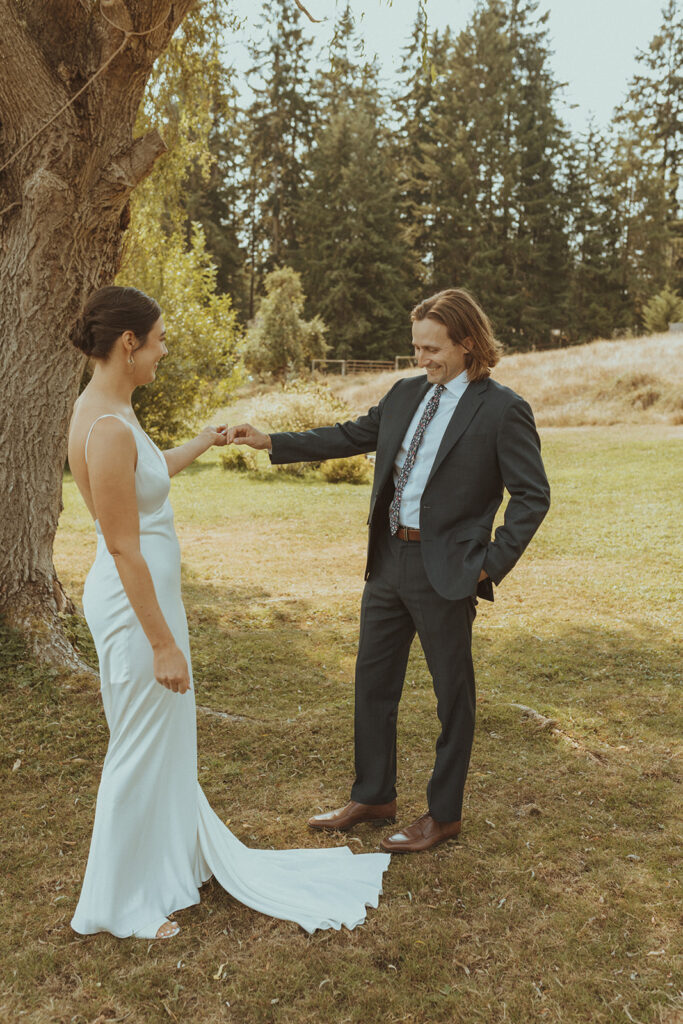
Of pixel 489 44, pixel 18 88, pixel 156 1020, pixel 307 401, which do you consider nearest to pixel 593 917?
pixel 156 1020

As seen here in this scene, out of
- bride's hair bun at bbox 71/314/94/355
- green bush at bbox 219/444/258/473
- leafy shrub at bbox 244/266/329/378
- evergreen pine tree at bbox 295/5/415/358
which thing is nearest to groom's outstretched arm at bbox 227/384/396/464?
bride's hair bun at bbox 71/314/94/355

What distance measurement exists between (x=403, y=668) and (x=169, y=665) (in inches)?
50.6

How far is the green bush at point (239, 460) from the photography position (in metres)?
17.1

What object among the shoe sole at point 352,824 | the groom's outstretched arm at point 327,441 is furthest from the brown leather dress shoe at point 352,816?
the groom's outstretched arm at point 327,441

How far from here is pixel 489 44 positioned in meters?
44.7

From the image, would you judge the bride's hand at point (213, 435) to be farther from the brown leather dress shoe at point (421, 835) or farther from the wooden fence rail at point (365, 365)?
the wooden fence rail at point (365, 365)

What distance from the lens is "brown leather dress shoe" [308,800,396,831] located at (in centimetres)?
363

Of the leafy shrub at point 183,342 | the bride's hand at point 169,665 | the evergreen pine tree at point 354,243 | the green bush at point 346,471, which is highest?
the evergreen pine tree at point 354,243

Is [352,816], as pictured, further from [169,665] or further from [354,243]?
[354,243]

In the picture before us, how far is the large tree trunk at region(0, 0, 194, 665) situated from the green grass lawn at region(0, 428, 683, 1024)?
81 centimetres

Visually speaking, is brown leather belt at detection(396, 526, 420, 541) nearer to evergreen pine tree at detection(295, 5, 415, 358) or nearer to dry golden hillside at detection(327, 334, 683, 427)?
dry golden hillside at detection(327, 334, 683, 427)

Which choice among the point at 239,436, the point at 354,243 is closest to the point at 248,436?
the point at 239,436

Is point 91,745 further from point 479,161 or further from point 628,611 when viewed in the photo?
point 479,161

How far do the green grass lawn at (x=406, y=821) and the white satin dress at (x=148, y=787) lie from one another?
0.29 feet
